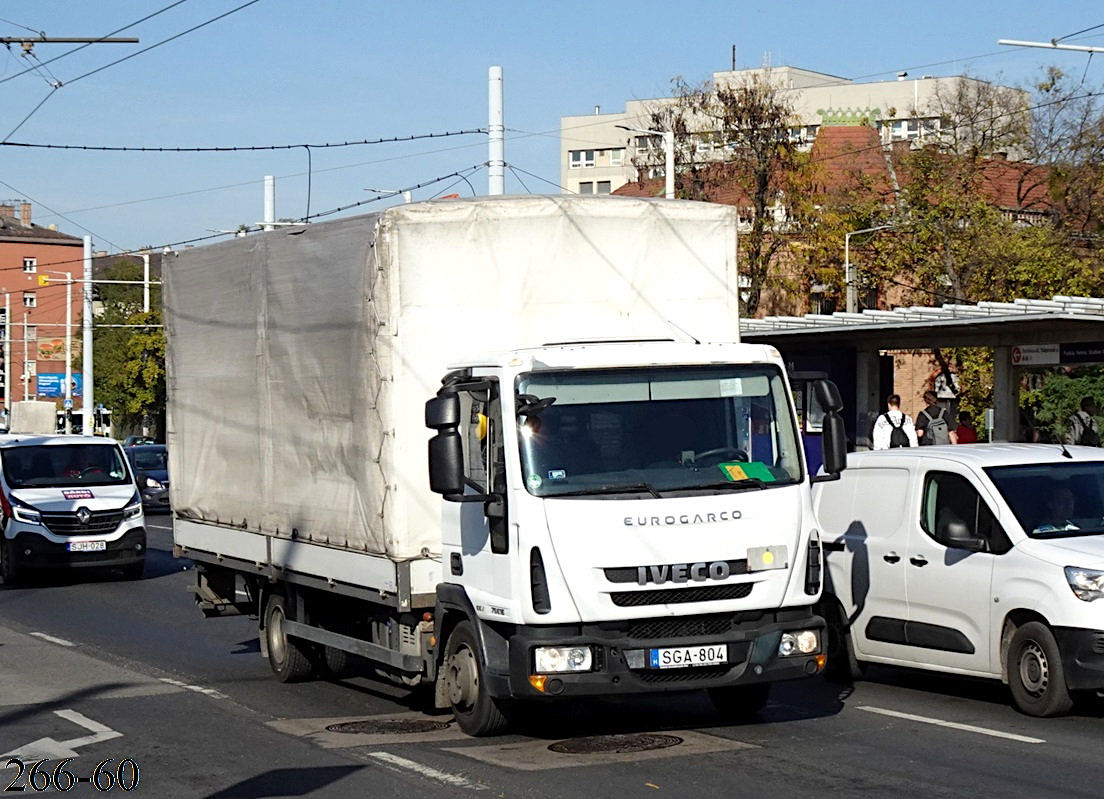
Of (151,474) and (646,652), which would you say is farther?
(151,474)

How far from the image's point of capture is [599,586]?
9086mm

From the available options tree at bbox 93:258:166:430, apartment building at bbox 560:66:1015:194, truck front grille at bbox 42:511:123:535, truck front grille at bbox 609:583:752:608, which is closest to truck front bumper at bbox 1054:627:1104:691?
truck front grille at bbox 609:583:752:608

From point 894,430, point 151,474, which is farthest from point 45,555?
point 151,474

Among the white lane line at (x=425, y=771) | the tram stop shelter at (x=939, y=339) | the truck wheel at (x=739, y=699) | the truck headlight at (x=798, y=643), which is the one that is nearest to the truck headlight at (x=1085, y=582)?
the truck headlight at (x=798, y=643)

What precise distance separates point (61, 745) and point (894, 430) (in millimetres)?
13726

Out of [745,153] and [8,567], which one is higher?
[745,153]

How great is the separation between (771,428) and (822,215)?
2035 inches

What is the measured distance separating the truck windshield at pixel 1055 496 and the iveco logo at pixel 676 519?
96.6 inches

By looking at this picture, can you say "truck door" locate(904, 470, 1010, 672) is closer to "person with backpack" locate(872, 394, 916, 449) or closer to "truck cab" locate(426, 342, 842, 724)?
"truck cab" locate(426, 342, 842, 724)

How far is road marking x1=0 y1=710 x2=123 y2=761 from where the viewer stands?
9.80 meters

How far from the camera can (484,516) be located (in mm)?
9469

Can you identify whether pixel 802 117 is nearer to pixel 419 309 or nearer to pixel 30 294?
pixel 30 294

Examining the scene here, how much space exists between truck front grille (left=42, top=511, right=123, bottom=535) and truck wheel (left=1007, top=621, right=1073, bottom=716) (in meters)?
15.2

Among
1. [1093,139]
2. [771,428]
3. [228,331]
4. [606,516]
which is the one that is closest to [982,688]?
[771,428]
